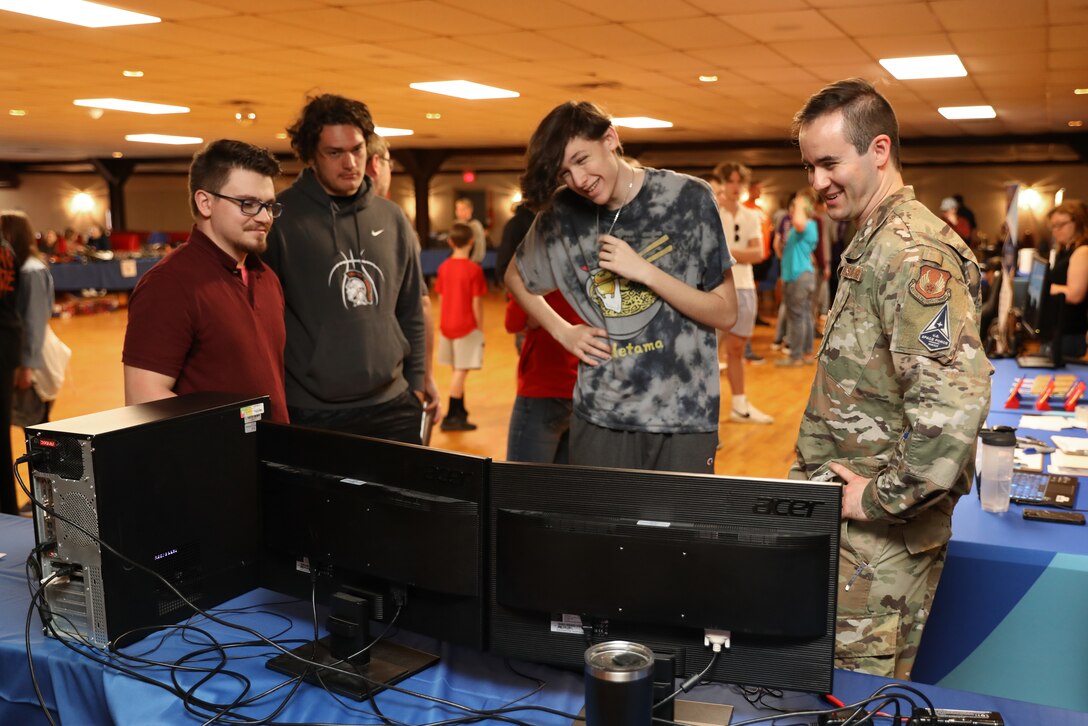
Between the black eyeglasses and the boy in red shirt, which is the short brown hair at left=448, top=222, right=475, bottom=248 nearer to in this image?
the boy in red shirt

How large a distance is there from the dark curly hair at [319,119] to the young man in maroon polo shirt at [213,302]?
0.36 metres

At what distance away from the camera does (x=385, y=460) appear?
5.09ft

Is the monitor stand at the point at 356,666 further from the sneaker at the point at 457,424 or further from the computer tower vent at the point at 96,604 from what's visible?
the sneaker at the point at 457,424

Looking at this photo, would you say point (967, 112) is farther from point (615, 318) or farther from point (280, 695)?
point (280, 695)

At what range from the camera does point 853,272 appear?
177 centimetres

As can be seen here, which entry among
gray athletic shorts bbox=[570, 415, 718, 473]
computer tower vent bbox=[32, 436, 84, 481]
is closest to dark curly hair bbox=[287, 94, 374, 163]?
gray athletic shorts bbox=[570, 415, 718, 473]

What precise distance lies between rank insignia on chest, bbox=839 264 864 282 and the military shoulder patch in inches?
7.0

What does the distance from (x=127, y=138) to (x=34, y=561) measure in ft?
45.7

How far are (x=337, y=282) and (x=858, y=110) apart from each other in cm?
151

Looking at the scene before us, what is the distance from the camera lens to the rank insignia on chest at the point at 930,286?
5.31 ft

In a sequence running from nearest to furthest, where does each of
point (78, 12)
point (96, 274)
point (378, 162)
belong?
point (378, 162) → point (78, 12) → point (96, 274)

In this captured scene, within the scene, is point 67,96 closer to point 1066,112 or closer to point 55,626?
point 55,626

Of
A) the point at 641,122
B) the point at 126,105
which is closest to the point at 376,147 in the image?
the point at 126,105

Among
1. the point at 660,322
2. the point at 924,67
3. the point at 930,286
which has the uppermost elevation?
the point at 924,67
